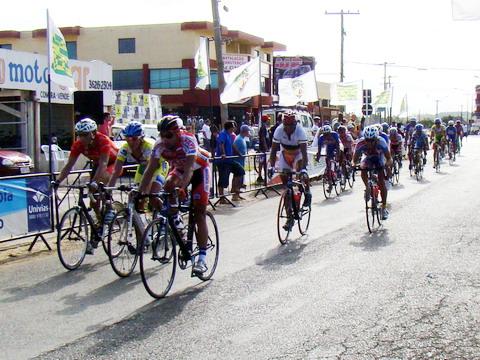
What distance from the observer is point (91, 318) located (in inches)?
249

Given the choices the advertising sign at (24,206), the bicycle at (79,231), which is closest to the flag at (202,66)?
the advertising sign at (24,206)

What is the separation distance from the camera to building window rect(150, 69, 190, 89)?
52469 millimetres

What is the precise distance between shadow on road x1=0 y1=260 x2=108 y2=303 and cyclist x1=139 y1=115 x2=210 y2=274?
1.47 meters

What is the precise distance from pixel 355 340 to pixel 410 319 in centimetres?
81

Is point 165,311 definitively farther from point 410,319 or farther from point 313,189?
point 313,189

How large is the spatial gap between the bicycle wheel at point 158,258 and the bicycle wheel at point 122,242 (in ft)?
2.14

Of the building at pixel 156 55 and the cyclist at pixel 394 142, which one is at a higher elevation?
the building at pixel 156 55

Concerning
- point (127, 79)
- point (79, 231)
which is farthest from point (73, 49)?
point (79, 231)

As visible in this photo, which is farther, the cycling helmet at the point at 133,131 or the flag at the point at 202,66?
the flag at the point at 202,66

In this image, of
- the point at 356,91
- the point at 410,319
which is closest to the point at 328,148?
the point at 410,319

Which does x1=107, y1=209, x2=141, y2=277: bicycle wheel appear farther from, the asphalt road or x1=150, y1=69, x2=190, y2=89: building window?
x1=150, y1=69, x2=190, y2=89: building window

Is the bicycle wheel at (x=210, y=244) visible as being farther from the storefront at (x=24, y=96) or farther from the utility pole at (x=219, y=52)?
the storefront at (x=24, y=96)

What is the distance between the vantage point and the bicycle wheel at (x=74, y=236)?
855 centimetres

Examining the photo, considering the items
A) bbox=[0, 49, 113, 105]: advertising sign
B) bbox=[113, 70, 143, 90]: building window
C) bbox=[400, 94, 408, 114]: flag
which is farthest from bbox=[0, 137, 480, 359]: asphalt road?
bbox=[113, 70, 143, 90]: building window
